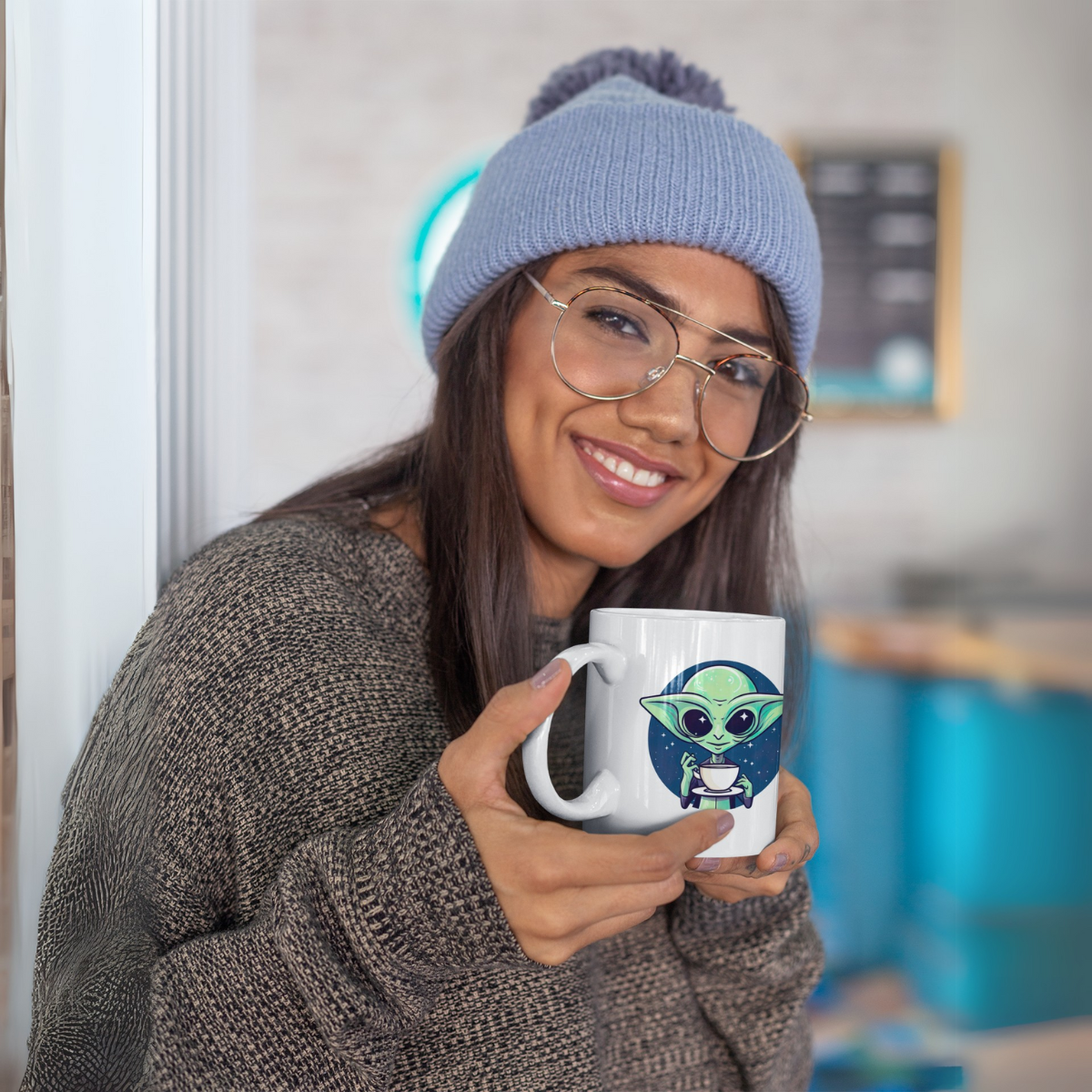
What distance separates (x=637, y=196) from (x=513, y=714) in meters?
0.50

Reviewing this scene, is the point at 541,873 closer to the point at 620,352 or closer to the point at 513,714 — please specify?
the point at 513,714

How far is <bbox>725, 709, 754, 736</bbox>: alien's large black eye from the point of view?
57cm

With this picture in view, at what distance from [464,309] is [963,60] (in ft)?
7.24

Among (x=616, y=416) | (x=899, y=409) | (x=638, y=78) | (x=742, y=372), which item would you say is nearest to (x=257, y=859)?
(x=616, y=416)

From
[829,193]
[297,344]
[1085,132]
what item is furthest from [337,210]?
[1085,132]

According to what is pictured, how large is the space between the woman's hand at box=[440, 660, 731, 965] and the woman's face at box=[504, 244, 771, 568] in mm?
355

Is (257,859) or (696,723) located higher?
(696,723)

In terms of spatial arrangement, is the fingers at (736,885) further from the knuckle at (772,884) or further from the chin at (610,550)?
the chin at (610,550)

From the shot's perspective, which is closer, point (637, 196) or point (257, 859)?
point (257, 859)

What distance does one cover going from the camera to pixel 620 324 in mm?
854

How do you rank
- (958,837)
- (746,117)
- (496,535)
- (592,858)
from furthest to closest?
(746,117), (958,837), (496,535), (592,858)

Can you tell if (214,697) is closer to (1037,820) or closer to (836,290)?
(1037,820)

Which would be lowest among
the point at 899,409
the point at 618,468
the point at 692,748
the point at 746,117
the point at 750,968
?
the point at 750,968

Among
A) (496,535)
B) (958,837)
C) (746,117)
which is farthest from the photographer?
(746,117)
